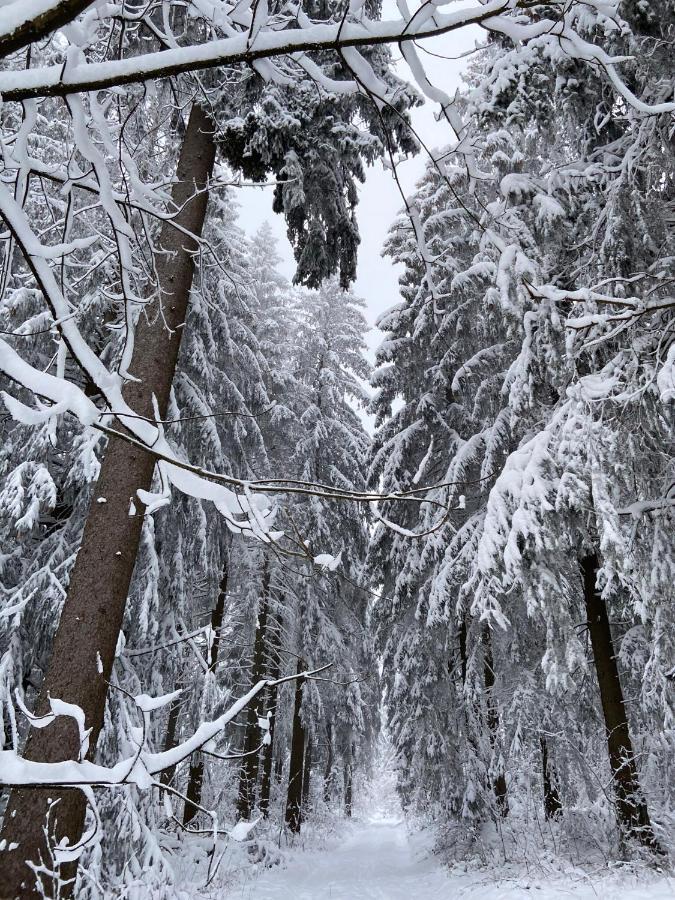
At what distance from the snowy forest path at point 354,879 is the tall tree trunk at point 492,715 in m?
1.55

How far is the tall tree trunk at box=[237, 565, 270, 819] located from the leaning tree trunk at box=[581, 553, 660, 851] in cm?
690

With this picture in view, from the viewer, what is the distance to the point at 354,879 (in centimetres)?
1045

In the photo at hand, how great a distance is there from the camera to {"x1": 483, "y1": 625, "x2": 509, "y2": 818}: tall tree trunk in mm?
9770

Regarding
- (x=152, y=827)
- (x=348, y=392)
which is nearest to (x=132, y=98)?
(x=152, y=827)

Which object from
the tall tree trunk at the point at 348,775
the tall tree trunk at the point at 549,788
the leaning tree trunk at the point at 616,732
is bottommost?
the tall tree trunk at the point at 348,775

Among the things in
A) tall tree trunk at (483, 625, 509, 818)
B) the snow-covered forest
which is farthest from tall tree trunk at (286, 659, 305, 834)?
tall tree trunk at (483, 625, 509, 818)

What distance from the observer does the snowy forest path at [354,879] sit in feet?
27.5

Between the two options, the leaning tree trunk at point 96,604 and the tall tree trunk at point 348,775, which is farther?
the tall tree trunk at point 348,775

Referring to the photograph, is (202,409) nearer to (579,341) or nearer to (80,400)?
(579,341)

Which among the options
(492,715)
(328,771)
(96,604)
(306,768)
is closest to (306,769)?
(306,768)

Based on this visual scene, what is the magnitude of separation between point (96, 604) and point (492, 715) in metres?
9.42

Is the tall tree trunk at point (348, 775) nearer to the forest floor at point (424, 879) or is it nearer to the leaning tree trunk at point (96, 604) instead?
the forest floor at point (424, 879)

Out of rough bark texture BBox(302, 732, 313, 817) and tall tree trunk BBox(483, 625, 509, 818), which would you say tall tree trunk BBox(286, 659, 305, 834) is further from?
tall tree trunk BBox(483, 625, 509, 818)

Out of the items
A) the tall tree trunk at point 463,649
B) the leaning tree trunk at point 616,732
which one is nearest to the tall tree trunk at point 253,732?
the tall tree trunk at point 463,649
